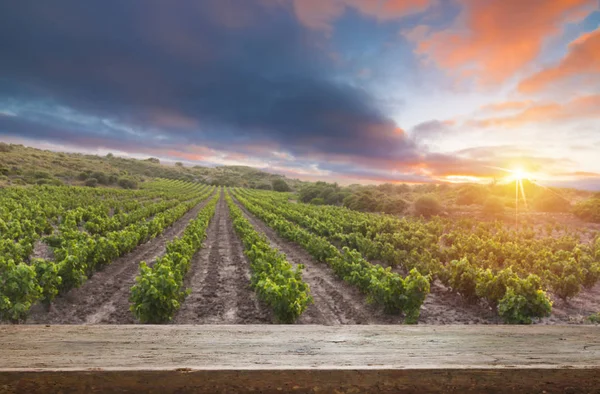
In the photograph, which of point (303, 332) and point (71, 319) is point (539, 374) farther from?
point (71, 319)

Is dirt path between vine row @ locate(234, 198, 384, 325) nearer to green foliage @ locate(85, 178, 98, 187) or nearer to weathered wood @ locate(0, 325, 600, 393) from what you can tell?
weathered wood @ locate(0, 325, 600, 393)

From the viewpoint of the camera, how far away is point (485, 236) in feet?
83.3

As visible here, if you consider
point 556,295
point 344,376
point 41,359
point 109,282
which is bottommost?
point 109,282

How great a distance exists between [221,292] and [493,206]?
44.2m

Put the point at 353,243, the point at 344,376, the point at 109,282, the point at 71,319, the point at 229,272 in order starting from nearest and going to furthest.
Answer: the point at 344,376
the point at 71,319
the point at 109,282
the point at 229,272
the point at 353,243

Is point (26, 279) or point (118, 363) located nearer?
point (118, 363)

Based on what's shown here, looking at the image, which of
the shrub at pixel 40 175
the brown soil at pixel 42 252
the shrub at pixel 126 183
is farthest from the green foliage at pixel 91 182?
the brown soil at pixel 42 252

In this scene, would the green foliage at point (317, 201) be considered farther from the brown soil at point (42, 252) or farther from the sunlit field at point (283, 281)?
the brown soil at point (42, 252)

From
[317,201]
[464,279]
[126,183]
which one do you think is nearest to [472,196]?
[317,201]

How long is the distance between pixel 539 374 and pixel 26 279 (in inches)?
411

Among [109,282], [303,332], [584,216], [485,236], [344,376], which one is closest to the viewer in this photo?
[344,376]

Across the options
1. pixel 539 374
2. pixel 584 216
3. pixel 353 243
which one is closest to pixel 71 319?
pixel 539 374

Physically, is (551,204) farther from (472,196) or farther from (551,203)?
(472,196)

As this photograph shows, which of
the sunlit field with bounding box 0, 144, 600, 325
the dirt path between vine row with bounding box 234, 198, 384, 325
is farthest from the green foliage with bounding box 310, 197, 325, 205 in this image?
the dirt path between vine row with bounding box 234, 198, 384, 325
